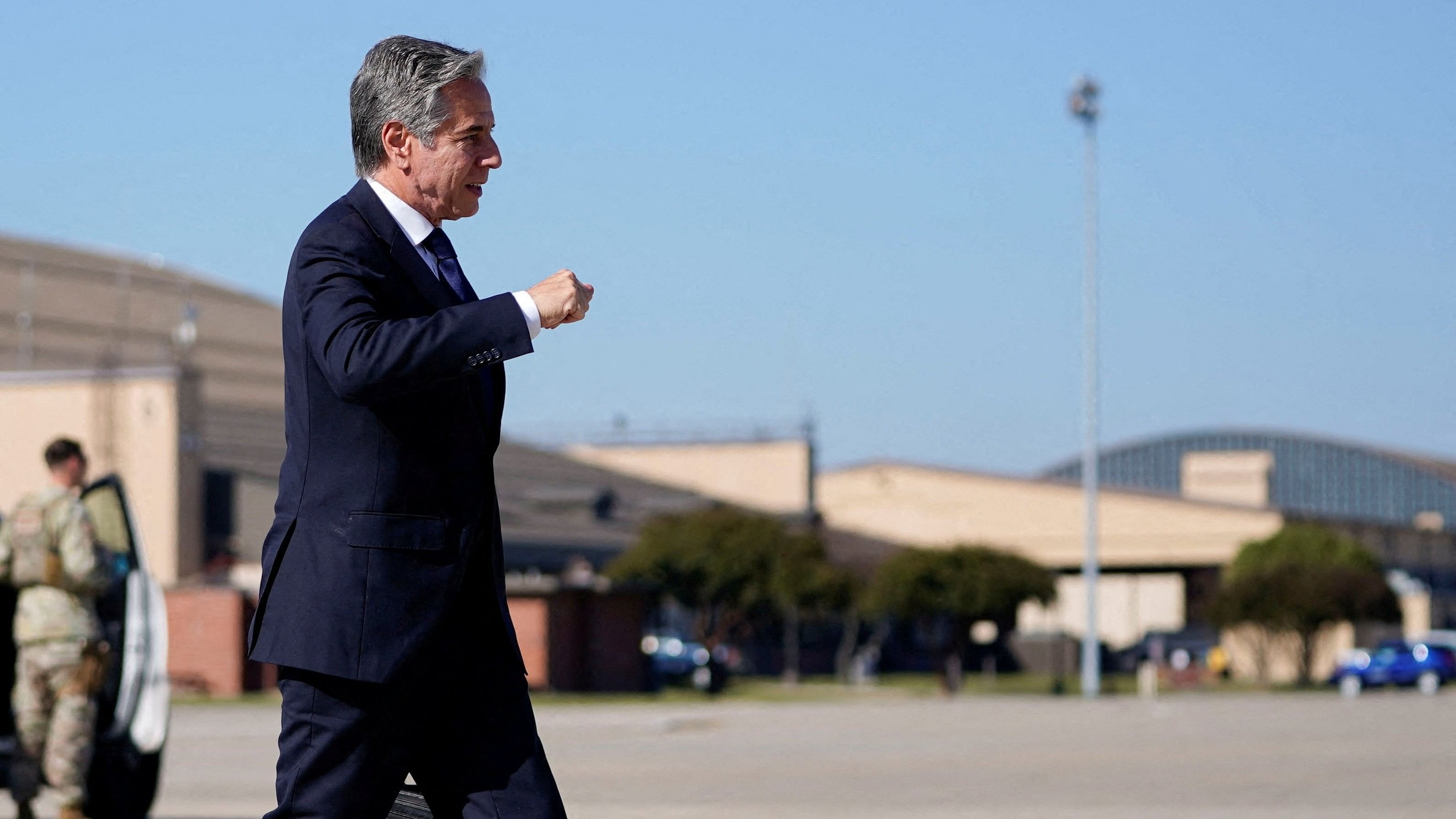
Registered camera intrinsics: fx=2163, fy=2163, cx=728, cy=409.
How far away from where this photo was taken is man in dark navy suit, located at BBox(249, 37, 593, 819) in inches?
143

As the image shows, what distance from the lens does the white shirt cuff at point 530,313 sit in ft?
12.1

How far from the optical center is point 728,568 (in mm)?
45719

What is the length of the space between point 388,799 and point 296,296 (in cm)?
90

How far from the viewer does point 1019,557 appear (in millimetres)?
47938

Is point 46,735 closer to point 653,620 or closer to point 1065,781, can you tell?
point 1065,781

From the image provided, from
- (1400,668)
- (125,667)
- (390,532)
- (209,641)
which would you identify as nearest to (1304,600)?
(1400,668)

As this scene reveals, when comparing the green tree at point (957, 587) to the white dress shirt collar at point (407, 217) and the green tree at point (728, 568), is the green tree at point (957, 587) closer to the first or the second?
the green tree at point (728, 568)

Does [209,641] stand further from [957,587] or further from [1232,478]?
[1232,478]

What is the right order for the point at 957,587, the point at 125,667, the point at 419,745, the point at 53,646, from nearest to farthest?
the point at 419,745 → the point at 53,646 → the point at 125,667 → the point at 957,587

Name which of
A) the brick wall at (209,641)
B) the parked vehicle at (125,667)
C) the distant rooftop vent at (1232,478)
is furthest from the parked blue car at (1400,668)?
the parked vehicle at (125,667)

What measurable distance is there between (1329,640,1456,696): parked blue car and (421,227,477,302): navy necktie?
47585mm

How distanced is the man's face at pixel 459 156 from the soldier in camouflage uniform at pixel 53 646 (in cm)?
600

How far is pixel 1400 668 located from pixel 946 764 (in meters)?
36.2

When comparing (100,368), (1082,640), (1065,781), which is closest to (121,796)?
(1065,781)
